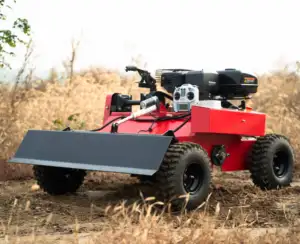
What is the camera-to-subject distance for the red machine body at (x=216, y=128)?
6094 millimetres

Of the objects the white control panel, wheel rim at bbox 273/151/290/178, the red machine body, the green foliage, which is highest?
the white control panel

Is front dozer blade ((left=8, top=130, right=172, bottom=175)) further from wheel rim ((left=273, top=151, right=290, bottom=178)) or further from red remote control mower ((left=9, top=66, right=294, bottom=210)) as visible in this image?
wheel rim ((left=273, top=151, right=290, bottom=178))

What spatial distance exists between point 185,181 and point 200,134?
64 cm

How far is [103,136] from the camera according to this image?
6000 mm

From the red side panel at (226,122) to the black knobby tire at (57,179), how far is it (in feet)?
5.48

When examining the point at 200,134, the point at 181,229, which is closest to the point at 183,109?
the point at 200,134

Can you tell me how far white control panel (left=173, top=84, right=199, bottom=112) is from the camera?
21.8 ft

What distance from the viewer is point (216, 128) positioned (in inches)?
245

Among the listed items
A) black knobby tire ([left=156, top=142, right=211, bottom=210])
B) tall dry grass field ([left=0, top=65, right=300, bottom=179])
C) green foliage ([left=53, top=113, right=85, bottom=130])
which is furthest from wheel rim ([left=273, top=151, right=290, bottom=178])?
green foliage ([left=53, top=113, right=85, bottom=130])

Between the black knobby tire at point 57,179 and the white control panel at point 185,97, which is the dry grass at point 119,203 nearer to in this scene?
the black knobby tire at point 57,179

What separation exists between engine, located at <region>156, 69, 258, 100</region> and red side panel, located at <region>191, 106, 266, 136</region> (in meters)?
0.43

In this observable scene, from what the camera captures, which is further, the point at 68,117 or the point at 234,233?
the point at 68,117

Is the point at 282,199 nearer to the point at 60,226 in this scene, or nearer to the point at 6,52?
the point at 60,226

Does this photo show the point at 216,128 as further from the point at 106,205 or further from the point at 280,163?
the point at 280,163
